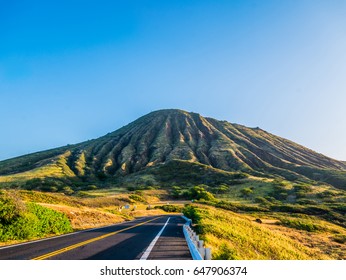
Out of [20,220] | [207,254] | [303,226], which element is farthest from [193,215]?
[207,254]

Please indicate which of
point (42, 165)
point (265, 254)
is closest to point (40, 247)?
point (265, 254)

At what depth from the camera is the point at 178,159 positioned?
134125 mm

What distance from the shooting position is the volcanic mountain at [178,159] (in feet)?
389

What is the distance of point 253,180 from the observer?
96438 millimetres

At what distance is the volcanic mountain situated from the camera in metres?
119

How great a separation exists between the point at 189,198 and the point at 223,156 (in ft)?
206

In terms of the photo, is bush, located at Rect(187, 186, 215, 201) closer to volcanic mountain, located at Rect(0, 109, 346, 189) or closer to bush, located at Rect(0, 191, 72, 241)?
volcanic mountain, located at Rect(0, 109, 346, 189)

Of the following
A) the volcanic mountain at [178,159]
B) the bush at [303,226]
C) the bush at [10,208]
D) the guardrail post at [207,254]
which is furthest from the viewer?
the volcanic mountain at [178,159]

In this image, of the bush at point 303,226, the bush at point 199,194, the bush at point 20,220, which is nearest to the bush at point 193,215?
the bush at point 303,226

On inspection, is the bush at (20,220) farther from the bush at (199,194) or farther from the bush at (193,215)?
the bush at (199,194)

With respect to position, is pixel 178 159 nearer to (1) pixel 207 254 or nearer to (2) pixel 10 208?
(2) pixel 10 208

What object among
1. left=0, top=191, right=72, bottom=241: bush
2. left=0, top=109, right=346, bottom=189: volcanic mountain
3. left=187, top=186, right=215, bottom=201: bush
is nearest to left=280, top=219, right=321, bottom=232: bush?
left=0, top=191, right=72, bottom=241: bush
